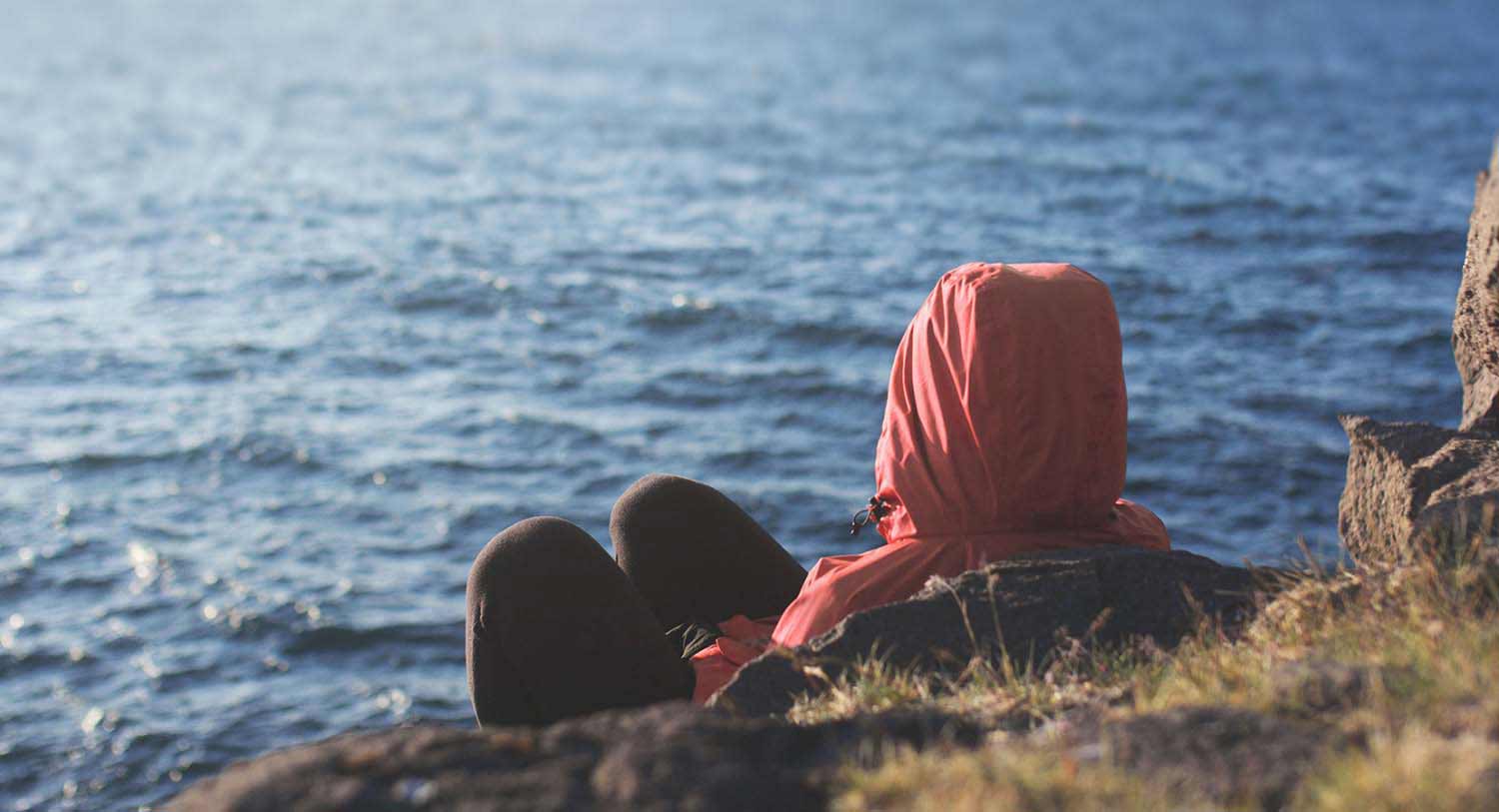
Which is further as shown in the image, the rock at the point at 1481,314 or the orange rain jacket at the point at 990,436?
the rock at the point at 1481,314

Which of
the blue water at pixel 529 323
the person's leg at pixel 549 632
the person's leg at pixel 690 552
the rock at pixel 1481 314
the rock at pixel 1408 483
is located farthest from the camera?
the blue water at pixel 529 323

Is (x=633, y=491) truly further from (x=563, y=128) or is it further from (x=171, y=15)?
(x=171, y=15)

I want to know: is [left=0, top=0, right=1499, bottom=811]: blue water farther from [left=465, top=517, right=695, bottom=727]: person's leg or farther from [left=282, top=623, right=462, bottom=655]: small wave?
[left=465, top=517, right=695, bottom=727]: person's leg

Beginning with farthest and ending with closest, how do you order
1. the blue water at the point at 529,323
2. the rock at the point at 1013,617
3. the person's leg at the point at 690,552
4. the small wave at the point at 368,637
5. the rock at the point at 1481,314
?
1. the blue water at the point at 529,323
2. the small wave at the point at 368,637
3. the rock at the point at 1481,314
4. the person's leg at the point at 690,552
5. the rock at the point at 1013,617

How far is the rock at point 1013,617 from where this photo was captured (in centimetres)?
384

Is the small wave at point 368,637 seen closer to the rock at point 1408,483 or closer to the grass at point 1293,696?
the grass at point 1293,696

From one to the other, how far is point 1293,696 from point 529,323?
11.0 m

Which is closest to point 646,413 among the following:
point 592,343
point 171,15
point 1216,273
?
point 592,343

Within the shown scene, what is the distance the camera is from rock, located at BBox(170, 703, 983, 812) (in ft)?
8.75

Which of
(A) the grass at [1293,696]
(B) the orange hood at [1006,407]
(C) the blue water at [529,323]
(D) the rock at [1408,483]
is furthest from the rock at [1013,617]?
(C) the blue water at [529,323]

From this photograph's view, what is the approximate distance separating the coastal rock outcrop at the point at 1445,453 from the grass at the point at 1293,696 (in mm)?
607

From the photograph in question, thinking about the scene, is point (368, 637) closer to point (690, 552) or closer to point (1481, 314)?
point (690, 552)

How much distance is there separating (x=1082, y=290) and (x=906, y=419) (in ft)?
2.00

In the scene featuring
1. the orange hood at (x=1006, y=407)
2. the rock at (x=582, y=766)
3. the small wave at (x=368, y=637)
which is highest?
the orange hood at (x=1006, y=407)
